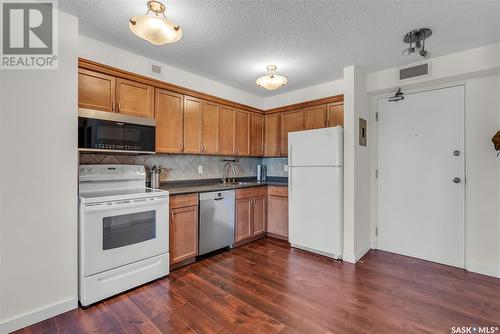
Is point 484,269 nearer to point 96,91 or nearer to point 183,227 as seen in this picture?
point 183,227

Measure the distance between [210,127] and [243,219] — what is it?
1.42m

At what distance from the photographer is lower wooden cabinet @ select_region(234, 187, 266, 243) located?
3429mm

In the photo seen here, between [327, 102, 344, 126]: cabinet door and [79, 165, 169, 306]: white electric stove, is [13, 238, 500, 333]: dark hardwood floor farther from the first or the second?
[327, 102, 344, 126]: cabinet door

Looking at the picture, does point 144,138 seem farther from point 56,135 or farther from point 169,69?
point 169,69

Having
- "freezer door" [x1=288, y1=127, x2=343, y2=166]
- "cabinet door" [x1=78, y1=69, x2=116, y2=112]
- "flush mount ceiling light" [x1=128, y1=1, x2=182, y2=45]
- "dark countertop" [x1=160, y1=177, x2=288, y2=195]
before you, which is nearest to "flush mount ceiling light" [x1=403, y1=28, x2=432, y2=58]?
"freezer door" [x1=288, y1=127, x2=343, y2=166]

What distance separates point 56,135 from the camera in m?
1.92

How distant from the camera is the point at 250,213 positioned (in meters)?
3.62

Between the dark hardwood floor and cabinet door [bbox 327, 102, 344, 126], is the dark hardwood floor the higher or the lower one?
the lower one

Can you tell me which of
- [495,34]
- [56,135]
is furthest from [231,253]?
[495,34]

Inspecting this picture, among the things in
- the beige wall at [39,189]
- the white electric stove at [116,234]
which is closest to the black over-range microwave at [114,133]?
the beige wall at [39,189]

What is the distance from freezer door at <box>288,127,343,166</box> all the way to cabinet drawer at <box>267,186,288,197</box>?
472 millimetres

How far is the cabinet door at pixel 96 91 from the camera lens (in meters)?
2.29

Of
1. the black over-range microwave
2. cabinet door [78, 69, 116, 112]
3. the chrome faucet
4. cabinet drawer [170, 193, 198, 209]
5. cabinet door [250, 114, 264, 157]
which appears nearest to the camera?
the black over-range microwave
